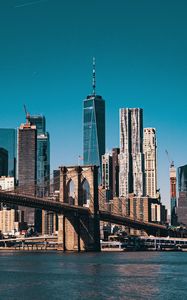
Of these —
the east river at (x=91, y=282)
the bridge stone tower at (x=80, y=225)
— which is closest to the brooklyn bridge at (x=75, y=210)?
the bridge stone tower at (x=80, y=225)

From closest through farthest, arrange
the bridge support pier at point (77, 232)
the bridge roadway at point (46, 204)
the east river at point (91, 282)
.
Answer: the east river at point (91, 282)
the bridge roadway at point (46, 204)
the bridge support pier at point (77, 232)

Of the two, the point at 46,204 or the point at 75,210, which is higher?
the point at 46,204

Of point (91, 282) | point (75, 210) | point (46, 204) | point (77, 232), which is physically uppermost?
point (46, 204)

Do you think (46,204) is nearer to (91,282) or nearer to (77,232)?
(77,232)

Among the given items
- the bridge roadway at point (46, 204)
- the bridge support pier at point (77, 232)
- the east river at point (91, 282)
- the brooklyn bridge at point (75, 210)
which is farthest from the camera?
the bridge support pier at point (77, 232)

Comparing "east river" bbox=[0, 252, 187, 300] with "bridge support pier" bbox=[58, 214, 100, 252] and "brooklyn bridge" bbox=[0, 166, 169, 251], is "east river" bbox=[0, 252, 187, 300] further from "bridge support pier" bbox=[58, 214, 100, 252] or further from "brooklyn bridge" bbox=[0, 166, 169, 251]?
"bridge support pier" bbox=[58, 214, 100, 252]

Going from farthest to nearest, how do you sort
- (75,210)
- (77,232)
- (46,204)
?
(77,232)
(75,210)
(46,204)

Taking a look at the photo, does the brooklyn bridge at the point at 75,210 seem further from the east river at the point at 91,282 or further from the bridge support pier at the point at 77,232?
the east river at the point at 91,282

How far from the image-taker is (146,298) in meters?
40.0

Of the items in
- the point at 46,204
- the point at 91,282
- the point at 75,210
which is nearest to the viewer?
the point at 91,282

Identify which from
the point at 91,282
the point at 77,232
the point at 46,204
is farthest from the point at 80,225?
the point at 91,282

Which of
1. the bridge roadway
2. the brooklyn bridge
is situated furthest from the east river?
the brooklyn bridge

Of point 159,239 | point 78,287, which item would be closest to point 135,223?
point 159,239

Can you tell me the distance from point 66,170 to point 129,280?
201ft
